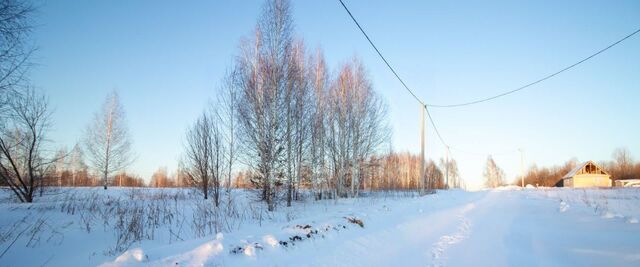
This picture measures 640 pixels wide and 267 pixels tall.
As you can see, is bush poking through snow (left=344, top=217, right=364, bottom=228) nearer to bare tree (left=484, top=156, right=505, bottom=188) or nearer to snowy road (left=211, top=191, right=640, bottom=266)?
snowy road (left=211, top=191, right=640, bottom=266)

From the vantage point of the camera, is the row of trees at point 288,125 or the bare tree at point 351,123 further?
the bare tree at point 351,123

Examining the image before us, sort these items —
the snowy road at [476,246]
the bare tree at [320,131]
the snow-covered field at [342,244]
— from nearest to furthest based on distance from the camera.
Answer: the snow-covered field at [342,244], the snowy road at [476,246], the bare tree at [320,131]

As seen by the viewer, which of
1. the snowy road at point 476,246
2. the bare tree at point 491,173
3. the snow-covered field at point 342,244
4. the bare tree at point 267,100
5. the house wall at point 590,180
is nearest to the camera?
the snow-covered field at point 342,244

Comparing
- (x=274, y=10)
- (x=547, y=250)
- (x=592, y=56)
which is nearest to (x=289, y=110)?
(x=274, y=10)

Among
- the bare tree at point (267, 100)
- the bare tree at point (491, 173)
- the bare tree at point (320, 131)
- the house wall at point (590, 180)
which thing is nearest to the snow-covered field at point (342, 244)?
the bare tree at point (267, 100)

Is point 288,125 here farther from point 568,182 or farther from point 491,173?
point 491,173

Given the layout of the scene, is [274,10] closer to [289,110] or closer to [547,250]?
[289,110]

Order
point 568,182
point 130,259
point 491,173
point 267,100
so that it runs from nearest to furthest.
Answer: point 130,259
point 267,100
point 568,182
point 491,173

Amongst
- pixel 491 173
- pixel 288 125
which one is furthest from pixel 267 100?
pixel 491 173

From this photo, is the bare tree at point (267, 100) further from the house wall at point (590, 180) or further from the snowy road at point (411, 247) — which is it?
the house wall at point (590, 180)

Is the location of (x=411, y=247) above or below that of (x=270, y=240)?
below

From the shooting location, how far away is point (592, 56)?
460 inches

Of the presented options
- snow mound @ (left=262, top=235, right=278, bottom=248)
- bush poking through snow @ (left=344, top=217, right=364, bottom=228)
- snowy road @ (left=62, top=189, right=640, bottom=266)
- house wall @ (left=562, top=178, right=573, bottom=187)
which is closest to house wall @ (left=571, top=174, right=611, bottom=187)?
house wall @ (left=562, top=178, right=573, bottom=187)

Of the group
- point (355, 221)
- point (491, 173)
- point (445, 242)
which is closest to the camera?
point (445, 242)
